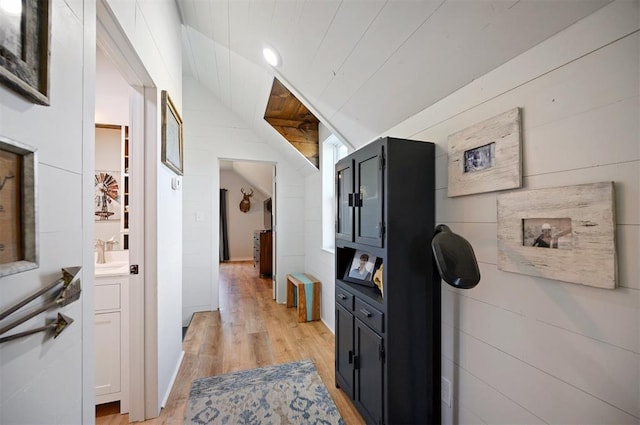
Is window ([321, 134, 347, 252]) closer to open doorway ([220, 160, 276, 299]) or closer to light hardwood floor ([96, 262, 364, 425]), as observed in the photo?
light hardwood floor ([96, 262, 364, 425])

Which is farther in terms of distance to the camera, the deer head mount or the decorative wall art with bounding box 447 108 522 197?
the deer head mount

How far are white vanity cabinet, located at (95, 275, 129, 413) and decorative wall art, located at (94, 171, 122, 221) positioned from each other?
871 millimetres

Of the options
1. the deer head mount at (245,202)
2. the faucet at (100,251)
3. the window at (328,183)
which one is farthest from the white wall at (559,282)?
the deer head mount at (245,202)

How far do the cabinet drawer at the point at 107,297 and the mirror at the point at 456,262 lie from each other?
6.03 ft

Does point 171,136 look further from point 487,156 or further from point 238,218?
point 238,218

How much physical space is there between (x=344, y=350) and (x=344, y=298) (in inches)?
14.4

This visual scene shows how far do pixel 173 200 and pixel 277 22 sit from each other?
148 centimetres

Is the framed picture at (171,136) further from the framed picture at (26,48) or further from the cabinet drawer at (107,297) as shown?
the framed picture at (26,48)

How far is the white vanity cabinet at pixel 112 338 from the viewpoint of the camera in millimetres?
1597

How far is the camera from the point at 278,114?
312cm

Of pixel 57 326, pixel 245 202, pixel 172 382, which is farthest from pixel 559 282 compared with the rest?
pixel 245 202

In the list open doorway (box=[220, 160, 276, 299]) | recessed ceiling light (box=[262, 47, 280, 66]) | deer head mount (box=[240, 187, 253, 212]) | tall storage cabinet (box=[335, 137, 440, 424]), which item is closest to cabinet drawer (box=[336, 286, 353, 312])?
tall storage cabinet (box=[335, 137, 440, 424])

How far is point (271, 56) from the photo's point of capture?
6.59ft

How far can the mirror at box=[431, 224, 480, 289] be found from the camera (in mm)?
935
